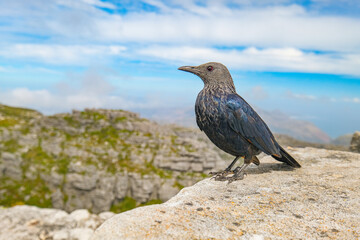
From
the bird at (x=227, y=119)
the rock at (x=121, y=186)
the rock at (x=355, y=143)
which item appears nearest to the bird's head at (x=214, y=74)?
the bird at (x=227, y=119)

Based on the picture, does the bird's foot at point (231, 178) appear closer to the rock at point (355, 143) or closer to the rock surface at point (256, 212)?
the rock surface at point (256, 212)

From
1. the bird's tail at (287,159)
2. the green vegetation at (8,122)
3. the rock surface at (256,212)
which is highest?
the bird's tail at (287,159)

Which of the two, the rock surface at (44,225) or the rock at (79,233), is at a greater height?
the rock at (79,233)

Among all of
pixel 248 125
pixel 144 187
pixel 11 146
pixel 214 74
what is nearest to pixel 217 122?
pixel 248 125

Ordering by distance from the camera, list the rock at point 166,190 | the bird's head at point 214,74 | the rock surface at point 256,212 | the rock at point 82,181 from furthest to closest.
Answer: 1. the rock at point 82,181
2. the rock at point 166,190
3. the bird's head at point 214,74
4. the rock surface at point 256,212

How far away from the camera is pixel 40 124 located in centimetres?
10788

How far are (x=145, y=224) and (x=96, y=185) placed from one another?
9076 centimetres

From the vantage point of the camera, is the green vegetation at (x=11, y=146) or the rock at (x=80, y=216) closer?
the rock at (x=80, y=216)

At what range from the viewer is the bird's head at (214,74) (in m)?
9.16

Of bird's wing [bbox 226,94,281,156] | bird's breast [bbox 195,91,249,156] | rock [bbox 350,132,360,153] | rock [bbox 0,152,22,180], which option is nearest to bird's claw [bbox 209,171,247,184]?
bird's breast [bbox 195,91,249,156]

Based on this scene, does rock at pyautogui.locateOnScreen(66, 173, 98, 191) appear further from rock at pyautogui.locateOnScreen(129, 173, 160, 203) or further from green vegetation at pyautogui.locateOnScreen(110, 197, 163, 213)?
rock at pyautogui.locateOnScreen(129, 173, 160, 203)

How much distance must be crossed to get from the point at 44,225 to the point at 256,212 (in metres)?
46.0

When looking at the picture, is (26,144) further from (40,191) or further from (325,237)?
(325,237)

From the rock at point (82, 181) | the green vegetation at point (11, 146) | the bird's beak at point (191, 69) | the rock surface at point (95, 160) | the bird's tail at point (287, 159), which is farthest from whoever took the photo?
the green vegetation at point (11, 146)
